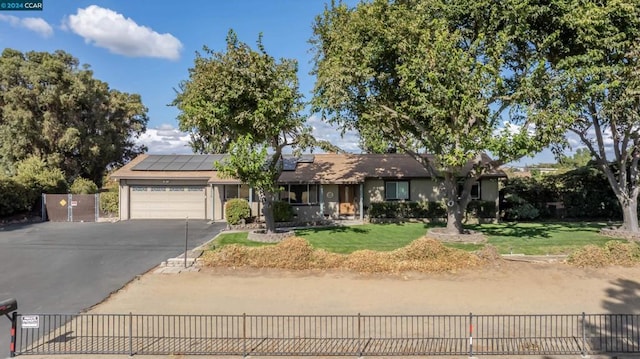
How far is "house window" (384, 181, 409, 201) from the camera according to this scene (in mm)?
25094

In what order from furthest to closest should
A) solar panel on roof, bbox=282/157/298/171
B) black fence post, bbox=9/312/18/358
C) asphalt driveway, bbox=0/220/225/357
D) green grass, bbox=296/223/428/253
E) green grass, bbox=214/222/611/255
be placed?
solar panel on roof, bbox=282/157/298/171, green grass, bbox=296/223/428/253, green grass, bbox=214/222/611/255, asphalt driveway, bbox=0/220/225/357, black fence post, bbox=9/312/18/358

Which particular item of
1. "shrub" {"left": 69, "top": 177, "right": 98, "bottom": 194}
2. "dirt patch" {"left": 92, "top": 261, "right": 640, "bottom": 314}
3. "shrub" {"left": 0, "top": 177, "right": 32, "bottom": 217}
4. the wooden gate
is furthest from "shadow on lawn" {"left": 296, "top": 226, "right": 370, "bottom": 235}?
"shrub" {"left": 69, "top": 177, "right": 98, "bottom": 194}

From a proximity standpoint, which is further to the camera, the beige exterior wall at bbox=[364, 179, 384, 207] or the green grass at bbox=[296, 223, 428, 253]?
the beige exterior wall at bbox=[364, 179, 384, 207]

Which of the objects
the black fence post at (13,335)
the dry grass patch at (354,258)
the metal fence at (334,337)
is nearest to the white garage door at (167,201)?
the dry grass patch at (354,258)

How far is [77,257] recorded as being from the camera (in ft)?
49.9

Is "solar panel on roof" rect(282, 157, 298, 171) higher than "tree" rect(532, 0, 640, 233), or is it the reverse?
"tree" rect(532, 0, 640, 233)

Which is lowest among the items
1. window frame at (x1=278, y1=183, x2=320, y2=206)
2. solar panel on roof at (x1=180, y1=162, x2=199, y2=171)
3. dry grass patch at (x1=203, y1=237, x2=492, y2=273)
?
dry grass patch at (x1=203, y1=237, x2=492, y2=273)

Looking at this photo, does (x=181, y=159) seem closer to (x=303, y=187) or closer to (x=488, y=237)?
(x=303, y=187)

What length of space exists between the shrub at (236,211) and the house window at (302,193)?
3.45 m

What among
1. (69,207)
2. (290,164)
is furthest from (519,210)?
(69,207)

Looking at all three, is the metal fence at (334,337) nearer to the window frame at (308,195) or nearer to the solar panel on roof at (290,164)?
the window frame at (308,195)

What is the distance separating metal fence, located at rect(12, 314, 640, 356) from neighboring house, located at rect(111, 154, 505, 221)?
15.4 metres

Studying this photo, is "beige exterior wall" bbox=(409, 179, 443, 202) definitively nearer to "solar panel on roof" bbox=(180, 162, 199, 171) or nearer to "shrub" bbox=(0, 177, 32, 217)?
"solar panel on roof" bbox=(180, 162, 199, 171)

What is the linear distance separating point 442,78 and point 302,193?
11.8 metres
